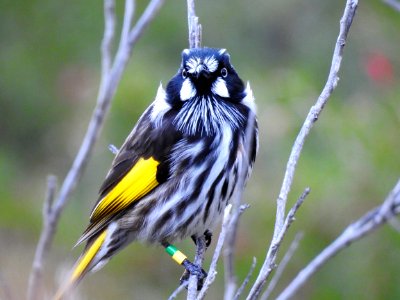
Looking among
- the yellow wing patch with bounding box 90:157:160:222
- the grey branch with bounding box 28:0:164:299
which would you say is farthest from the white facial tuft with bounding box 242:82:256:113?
the grey branch with bounding box 28:0:164:299

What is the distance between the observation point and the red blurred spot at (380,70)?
6.00m

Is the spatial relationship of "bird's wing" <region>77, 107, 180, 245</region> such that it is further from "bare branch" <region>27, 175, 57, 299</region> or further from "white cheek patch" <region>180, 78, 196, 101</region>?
"bare branch" <region>27, 175, 57, 299</region>

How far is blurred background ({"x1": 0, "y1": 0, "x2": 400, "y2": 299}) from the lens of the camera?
598 cm

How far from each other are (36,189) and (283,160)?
8.79ft

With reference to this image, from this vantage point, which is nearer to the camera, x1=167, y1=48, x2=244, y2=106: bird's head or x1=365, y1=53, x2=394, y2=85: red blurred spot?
x1=167, y1=48, x2=244, y2=106: bird's head

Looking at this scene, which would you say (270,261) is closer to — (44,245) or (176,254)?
(44,245)

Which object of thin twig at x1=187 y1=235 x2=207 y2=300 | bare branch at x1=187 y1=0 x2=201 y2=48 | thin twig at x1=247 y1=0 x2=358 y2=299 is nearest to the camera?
thin twig at x1=247 y1=0 x2=358 y2=299

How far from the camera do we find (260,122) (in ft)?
21.2

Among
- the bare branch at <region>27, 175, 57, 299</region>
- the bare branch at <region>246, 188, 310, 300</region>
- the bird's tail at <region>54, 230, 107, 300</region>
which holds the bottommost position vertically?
the bare branch at <region>246, 188, 310, 300</region>

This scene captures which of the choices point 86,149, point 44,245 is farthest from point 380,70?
point 44,245

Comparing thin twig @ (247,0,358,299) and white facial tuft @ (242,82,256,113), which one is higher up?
white facial tuft @ (242,82,256,113)

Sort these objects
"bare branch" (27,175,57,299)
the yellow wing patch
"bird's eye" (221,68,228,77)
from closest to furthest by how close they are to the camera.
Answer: "bare branch" (27,175,57,299) → "bird's eye" (221,68,228,77) → the yellow wing patch

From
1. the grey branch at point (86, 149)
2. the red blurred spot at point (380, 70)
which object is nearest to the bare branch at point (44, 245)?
the grey branch at point (86, 149)

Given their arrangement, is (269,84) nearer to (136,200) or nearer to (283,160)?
(283,160)
